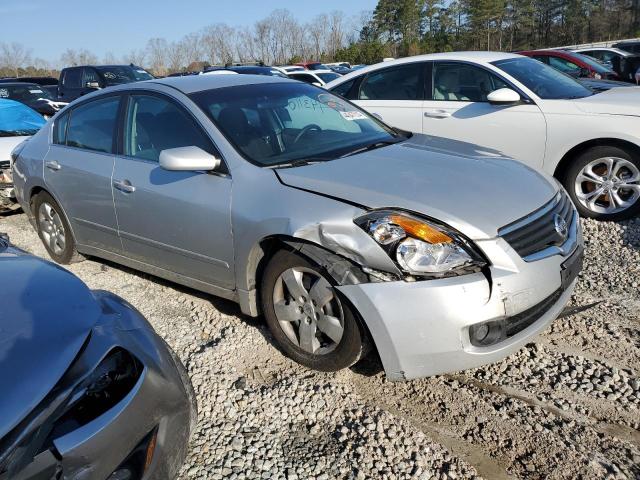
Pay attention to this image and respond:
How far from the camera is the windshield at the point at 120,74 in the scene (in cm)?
1409

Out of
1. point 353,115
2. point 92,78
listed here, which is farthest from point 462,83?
point 92,78

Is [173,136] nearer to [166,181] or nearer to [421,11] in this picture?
[166,181]

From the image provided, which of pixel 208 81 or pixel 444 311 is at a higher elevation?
pixel 208 81

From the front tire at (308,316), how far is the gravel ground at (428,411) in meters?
0.15

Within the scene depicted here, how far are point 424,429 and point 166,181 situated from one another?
2115mm

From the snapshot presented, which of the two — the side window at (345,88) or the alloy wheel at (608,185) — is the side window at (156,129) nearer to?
the side window at (345,88)

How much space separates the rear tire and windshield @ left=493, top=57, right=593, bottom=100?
4.46 m

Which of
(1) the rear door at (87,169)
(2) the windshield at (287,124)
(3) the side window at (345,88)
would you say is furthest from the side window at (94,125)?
(3) the side window at (345,88)

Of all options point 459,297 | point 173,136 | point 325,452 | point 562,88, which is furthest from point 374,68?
point 325,452

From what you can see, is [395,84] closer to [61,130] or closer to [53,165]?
[61,130]

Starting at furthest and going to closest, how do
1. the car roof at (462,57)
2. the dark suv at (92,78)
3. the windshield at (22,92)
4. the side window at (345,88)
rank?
the dark suv at (92,78) → the windshield at (22,92) → the side window at (345,88) → the car roof at (462,57)

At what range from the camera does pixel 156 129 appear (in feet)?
12.3

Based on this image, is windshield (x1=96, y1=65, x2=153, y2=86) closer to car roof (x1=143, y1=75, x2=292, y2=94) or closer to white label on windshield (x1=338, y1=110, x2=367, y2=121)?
car roof (x1=143, y1=75, x2=292, y2=94)

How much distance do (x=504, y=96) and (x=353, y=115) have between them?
6.80ft
